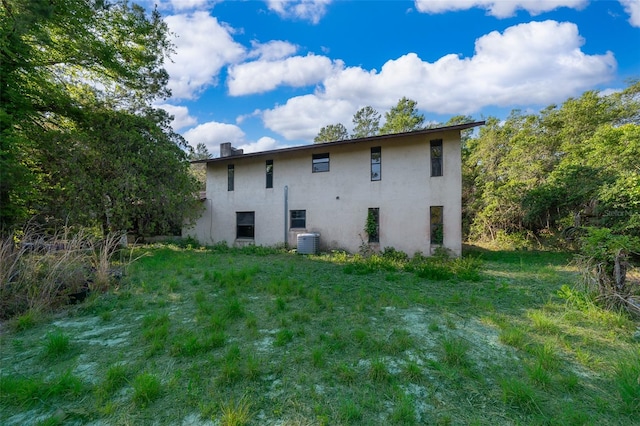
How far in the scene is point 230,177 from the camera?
1359cm

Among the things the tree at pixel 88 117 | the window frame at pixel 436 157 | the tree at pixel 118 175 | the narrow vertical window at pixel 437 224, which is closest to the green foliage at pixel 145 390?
the tree at pixel 88 117

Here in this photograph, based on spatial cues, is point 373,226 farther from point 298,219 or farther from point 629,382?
point 629,382

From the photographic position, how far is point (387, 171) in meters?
10.6

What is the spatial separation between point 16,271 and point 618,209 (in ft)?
49.4

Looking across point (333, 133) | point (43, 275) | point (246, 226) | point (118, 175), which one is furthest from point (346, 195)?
point (333, 133)

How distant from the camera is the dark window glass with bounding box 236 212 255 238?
13.1 m

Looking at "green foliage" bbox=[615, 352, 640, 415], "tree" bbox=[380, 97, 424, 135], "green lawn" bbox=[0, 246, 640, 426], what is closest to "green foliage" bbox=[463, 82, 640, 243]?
"tree" bbox=[380, 97, 424, 135]

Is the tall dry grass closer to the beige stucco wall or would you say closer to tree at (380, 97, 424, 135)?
the beige stucco wall

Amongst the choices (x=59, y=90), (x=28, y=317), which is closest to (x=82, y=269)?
(x=28, y=317)

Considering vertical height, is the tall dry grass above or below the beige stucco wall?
below

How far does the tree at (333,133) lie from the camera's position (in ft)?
99.3

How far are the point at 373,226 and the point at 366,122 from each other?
20650 millimetres

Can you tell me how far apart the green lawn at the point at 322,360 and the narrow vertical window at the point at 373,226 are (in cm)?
540

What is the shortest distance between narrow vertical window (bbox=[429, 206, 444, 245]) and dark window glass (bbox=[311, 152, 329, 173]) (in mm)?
4728
